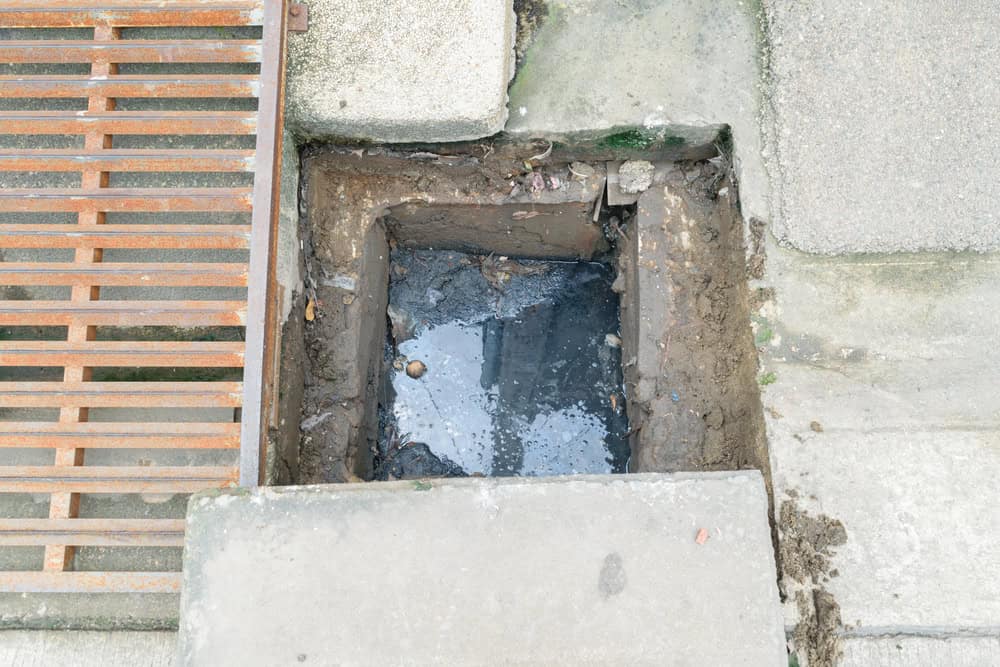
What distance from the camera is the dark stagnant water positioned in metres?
3.02

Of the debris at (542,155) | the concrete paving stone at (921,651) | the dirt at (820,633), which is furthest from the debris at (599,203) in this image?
the concrete paving stone at (921,651)

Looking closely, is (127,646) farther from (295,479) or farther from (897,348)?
(897,348)

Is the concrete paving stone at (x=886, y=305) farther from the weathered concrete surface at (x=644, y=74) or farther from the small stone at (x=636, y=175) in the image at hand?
the small stone at (x=636, y=175)

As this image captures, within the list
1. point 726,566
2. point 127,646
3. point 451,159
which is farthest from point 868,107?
point 127,646

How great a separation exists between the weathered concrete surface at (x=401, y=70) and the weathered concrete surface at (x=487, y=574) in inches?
44.0

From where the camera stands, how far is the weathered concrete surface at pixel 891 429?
1847mm

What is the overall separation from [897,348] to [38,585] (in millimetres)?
2575

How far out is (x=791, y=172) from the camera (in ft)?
6.75

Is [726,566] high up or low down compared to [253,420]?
down

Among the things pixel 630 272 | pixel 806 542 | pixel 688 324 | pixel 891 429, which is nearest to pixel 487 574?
pixel 806 542

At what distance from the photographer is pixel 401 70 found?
81.9 inches

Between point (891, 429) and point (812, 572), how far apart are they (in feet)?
1.58

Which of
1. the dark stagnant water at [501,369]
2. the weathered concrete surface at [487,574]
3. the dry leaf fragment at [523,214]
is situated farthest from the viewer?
the dark stagnant water at [501,369]

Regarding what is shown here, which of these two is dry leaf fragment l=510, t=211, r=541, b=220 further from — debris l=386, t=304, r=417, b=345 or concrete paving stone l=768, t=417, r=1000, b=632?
concrete paving stone l=768, t=417, r=1000, b=632
